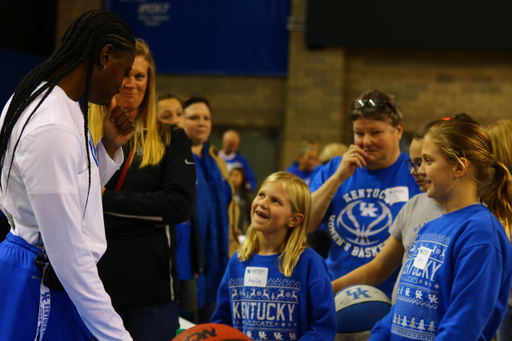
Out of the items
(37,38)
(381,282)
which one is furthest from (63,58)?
(37,38)

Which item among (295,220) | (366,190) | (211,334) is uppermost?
(366,190)

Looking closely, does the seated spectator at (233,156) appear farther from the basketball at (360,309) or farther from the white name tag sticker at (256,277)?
the white name tag sticker at (256,277)

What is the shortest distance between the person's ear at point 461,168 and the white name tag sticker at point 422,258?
0.28 metres

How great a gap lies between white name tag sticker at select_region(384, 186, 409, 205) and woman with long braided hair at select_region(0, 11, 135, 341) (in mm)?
1691

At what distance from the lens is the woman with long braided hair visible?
1.20 metres

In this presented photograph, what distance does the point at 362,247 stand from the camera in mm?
2641

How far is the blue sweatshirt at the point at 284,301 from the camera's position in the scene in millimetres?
2076

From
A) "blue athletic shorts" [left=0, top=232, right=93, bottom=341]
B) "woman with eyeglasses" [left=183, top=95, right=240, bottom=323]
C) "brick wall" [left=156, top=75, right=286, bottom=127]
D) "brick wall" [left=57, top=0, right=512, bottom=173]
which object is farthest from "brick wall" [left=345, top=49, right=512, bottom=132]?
"blue athletic shorts" [left=0, top=232, right=93, bottom=341]

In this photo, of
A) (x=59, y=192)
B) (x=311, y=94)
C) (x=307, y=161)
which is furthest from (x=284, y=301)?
(x=311, y=94)

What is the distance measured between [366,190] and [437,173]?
100 cm

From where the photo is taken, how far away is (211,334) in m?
1.85

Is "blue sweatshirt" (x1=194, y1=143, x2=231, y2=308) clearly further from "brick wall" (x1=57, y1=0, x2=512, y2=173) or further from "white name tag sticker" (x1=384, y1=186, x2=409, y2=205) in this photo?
"brick wall" (x1=57, y1=0, x2=512, y2=173)

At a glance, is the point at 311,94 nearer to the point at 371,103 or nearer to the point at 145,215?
the point at 371,103

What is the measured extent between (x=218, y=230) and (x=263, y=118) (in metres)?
7.12
